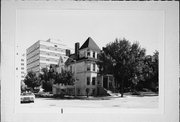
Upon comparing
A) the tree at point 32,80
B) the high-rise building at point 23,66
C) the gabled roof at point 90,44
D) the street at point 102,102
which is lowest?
the street at point 102,102

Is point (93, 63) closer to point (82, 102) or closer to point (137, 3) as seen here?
point (82, 102)

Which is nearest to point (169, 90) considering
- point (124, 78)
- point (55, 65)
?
point (124, 78)

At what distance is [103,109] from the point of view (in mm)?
2957

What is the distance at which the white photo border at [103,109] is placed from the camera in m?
2.92

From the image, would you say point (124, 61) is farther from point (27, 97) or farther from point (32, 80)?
point (27, 97)

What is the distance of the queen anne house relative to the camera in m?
3.01

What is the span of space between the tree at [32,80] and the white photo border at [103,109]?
113mm

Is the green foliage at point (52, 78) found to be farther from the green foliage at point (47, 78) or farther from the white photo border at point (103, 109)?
the white photo border at point (103, 109)

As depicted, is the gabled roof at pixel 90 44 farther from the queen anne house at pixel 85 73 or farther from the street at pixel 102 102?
the street at pixel 102 102

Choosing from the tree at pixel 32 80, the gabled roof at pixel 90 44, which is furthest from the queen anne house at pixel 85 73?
the tree at pixel 32 80

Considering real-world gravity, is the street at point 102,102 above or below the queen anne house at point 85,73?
below

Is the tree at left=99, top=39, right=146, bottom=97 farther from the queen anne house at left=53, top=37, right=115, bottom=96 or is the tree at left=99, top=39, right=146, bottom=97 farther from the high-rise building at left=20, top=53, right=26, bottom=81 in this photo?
the high-rise building at left=20, top=53, right=26, bottom=81

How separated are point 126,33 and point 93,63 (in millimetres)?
522

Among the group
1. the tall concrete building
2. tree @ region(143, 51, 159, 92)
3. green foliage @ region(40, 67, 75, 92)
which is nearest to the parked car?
green foliage @ region(40, 67, 75, 92)
